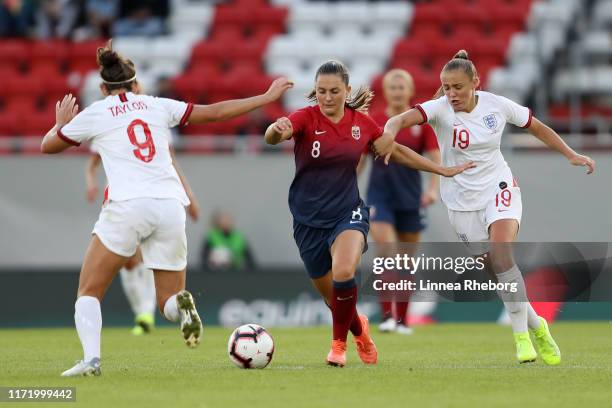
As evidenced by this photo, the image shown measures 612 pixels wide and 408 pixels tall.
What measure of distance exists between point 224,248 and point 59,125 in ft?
28.6

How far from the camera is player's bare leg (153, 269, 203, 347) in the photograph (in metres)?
8.43

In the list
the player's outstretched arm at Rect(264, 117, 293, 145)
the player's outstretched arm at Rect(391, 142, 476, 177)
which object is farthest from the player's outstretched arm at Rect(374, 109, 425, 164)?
the player's outstretched arm at Rect(264, 117, 293, 145)

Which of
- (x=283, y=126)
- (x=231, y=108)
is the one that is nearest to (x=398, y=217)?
(x=283, y=126)

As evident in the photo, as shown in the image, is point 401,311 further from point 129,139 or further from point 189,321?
point 129,139

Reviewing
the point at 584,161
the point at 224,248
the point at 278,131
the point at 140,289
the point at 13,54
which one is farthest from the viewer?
the point at 13,54

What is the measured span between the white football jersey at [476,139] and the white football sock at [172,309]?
2.44 metres

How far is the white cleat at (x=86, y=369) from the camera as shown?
28.3 feet

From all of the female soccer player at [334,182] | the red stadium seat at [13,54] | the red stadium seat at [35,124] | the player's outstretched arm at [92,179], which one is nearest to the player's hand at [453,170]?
the female soccer player at [334,182]

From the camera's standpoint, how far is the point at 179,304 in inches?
336

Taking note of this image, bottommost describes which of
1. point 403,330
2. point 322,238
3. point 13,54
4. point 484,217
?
point 403,330

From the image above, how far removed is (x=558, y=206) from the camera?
17.2 m

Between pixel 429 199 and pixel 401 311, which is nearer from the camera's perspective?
pixel 401 311

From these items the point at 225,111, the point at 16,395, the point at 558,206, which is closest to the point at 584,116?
the point at 558,206

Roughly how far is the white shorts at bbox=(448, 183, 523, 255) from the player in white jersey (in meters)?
1.95
